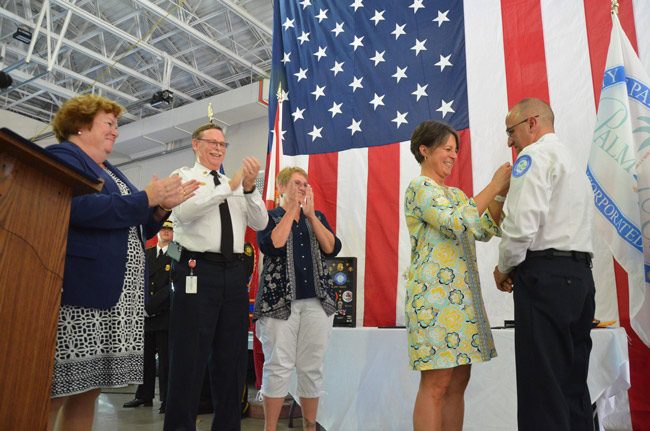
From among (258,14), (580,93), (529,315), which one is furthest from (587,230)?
(258,14)

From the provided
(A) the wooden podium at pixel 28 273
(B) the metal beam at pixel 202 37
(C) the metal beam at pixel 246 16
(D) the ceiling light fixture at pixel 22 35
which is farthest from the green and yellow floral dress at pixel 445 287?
(D) the ceiling light fixture at pixel 22 35

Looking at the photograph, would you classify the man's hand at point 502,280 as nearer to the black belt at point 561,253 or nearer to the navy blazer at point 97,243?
the black belt at point 561,253

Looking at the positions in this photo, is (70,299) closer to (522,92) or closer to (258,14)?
(522,92)

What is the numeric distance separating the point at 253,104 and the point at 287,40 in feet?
14.8

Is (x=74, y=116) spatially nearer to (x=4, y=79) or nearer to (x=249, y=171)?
(x=249, y=171)

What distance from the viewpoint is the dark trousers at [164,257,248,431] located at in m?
1.92

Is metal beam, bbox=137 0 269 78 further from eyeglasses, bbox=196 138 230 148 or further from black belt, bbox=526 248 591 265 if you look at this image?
black belt, bbox=526 248 591 265

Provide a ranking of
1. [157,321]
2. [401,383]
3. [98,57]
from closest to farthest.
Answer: [401,383]
[157,321]
[98,57]

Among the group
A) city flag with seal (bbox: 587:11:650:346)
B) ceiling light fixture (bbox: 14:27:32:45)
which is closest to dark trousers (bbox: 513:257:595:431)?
city flag with seal (bbox: 587:11:650:346)

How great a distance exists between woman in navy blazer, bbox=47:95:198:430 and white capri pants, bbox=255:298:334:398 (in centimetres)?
82

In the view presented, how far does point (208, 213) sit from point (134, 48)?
6.73 meters

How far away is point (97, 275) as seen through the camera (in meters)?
1.47

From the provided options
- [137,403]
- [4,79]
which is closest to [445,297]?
[137,403]

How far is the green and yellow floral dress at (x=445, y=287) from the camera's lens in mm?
1668
